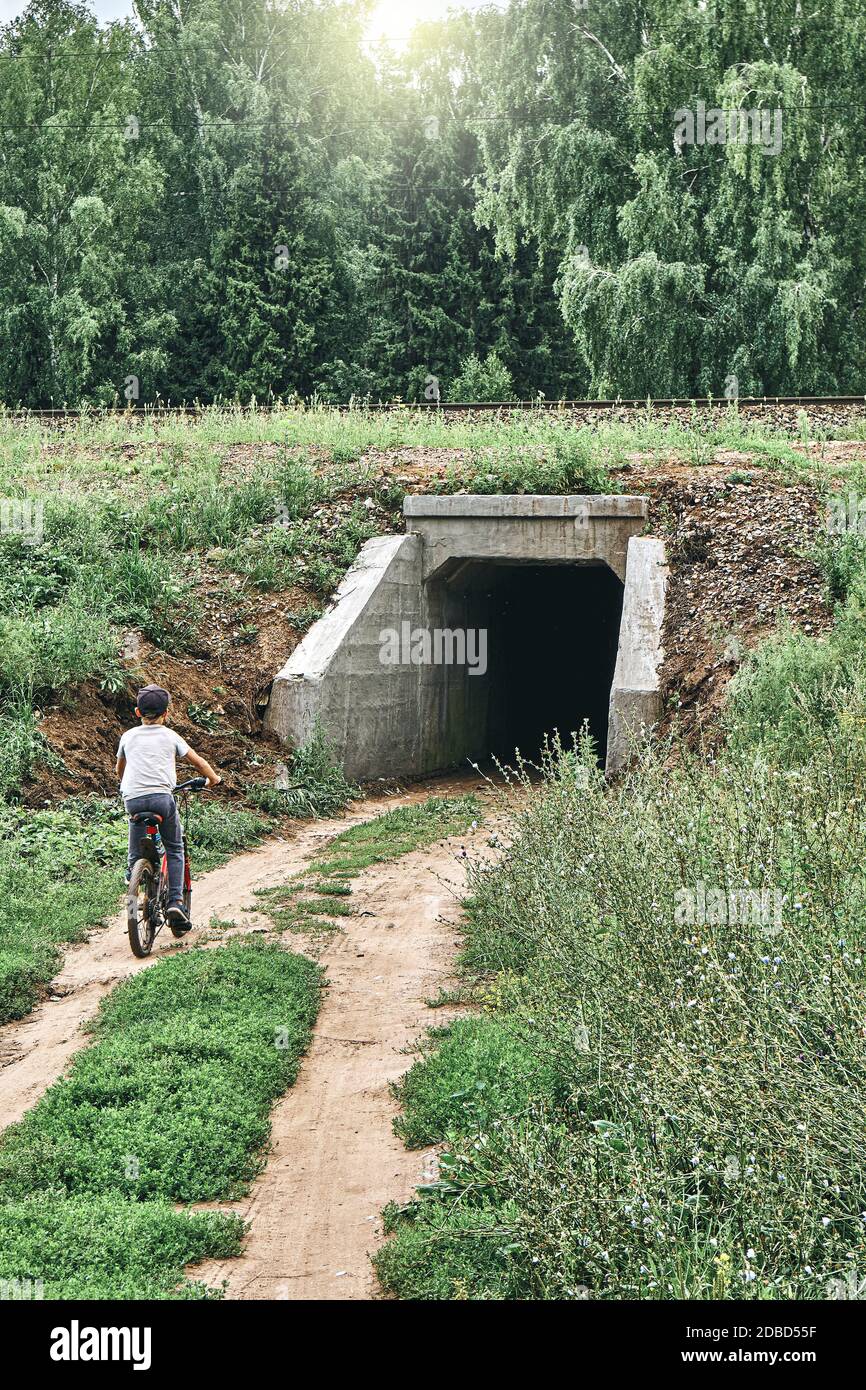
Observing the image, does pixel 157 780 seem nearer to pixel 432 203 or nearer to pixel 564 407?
pixel 564 407

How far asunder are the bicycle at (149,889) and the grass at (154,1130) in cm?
53

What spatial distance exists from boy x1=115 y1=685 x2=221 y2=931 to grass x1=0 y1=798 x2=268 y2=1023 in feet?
2.81

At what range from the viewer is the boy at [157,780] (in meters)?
9.04

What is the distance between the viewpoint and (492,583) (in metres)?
20.7

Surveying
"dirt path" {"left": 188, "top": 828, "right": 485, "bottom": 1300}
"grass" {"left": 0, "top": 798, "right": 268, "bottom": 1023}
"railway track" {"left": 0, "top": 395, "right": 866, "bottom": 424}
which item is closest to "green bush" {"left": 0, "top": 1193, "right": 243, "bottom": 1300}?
"dirt path" {"left": 188, "top": 828, "right": 485, "bottom": 1300}

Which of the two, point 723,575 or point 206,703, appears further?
point 723,575

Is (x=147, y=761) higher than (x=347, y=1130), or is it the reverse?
(x=147, y=761)

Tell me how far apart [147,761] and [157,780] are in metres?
0.14

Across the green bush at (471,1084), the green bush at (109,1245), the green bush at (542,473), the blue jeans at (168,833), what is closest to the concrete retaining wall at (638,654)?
the green bush at (542,473)

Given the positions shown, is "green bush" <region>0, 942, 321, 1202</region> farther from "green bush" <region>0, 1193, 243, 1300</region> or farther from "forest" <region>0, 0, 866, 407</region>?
"forest" <region>0, 0, 866, 407</region>

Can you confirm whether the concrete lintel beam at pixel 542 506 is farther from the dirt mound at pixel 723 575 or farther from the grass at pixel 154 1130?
the grass at pixel 154 1130

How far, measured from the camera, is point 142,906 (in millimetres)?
8914

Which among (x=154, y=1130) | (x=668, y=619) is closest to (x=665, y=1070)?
(x=154, y=1130)

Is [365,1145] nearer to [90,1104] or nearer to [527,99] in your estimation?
[90,1104]
